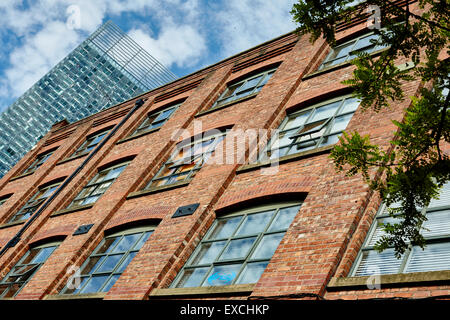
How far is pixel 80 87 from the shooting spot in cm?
6469

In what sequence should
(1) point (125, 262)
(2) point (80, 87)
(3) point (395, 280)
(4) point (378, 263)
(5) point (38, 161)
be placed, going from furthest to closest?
1. (2) point (80, 87)
2. (5) point (38, 161)
3. (1) point (125, 262)
4. (4) point (378, 263)
5. (3) point (395, 280)

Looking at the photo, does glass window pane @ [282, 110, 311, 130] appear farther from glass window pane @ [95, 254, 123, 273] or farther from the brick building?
glass window pane @ [95, 254, 123, 273]

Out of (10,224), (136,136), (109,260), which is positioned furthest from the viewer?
(136,136)

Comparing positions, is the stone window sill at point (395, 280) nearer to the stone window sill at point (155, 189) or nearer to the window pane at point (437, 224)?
the window pane at point (437, 224)

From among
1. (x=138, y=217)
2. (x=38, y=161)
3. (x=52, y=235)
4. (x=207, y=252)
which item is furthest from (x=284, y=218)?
(x=38, y=161)

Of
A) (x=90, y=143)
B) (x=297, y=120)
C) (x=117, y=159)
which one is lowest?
(x=117, y=159)

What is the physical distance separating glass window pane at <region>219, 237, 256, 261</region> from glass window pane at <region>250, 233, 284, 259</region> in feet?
0.67

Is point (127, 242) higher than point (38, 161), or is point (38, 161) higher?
point (38, 161)

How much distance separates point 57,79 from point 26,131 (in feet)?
32.2

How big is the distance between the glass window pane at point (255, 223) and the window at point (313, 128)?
6.19 ft

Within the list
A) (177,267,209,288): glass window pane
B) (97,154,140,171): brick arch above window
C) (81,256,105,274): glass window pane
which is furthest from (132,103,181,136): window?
(177,267,209,288): glass window pane

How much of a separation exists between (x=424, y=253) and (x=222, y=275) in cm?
327

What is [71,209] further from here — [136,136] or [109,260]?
[109,260]
